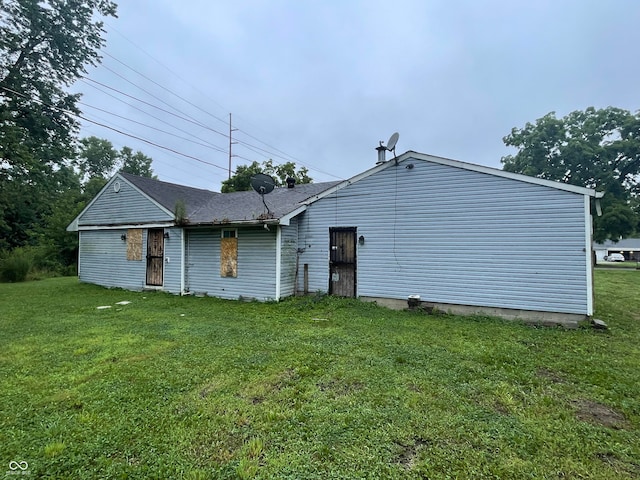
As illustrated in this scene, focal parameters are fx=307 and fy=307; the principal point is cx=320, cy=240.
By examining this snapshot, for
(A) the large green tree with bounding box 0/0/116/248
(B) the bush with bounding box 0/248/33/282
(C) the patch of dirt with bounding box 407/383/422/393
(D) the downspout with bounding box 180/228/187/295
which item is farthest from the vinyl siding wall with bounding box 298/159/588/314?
(B) the bush with bounding box 0/248/33/282

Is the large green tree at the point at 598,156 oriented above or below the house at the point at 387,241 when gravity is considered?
above

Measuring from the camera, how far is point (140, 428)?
2590mm

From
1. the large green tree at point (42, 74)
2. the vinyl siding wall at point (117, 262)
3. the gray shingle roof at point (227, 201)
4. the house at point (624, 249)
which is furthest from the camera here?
the house at point (624, 249)

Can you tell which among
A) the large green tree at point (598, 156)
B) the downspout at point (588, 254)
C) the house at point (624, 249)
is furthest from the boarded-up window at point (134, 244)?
the house at point (624, 249)

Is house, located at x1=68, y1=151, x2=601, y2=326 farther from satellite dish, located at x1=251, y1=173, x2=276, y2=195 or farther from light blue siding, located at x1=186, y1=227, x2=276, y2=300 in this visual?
satellite dish, located at x1=251, y1=173, x2=276, y2=195

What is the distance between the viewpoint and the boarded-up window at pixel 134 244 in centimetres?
1099

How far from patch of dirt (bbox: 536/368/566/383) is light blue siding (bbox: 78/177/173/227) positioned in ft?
33.8

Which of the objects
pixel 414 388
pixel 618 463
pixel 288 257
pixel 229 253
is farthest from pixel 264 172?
pixel 618 463

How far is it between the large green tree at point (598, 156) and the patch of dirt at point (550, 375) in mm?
26241

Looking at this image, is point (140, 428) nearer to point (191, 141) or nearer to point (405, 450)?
point (405, 450)

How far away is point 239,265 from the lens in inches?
364

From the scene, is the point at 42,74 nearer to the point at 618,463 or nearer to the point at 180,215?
the point at 180,215

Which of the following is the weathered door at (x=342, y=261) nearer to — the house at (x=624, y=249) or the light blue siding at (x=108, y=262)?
the light blue siding at (x=108, y=262)

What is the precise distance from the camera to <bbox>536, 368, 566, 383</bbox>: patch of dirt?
145 inches
